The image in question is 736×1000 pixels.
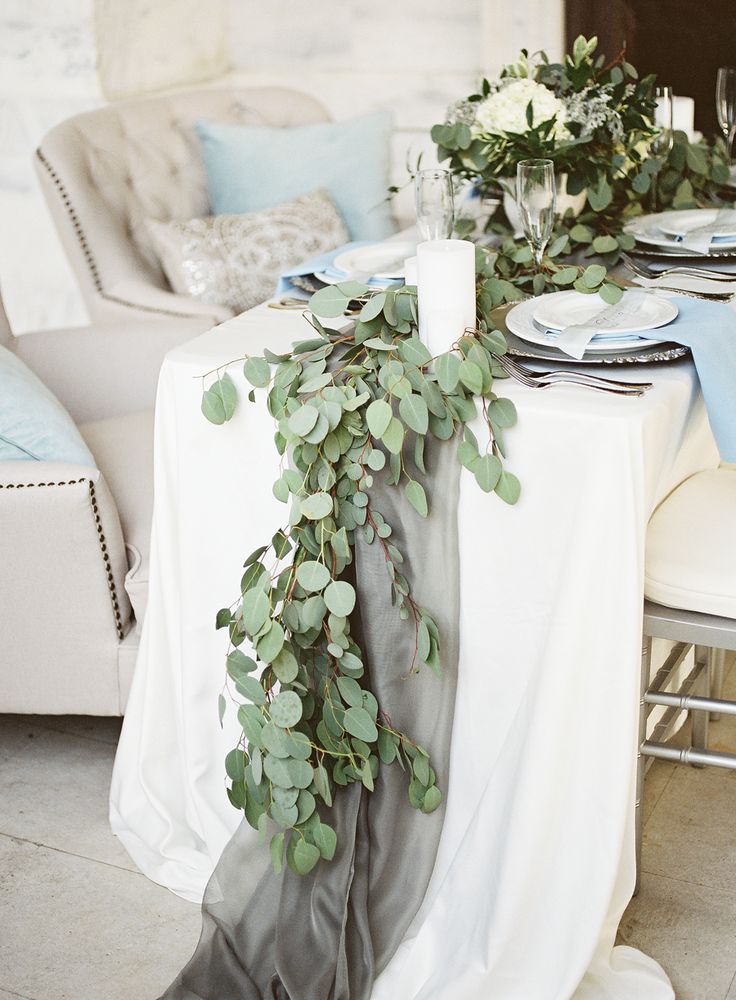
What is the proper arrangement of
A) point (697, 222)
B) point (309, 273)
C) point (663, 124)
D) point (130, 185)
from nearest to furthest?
Answer: point (309, 273)
point (697, 222)
point (663, 124)
point (130, 185)

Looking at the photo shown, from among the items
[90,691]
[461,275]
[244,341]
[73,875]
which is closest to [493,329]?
[461,275]

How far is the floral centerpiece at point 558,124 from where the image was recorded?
68.9 inches

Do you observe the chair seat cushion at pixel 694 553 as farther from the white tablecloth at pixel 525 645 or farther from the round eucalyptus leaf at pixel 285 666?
the round eucalyptus leaf at pixel 285 666

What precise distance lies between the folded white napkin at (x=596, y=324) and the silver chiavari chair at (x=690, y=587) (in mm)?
271

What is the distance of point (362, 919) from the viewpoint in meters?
1.42

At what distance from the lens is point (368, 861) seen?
4.76 feet

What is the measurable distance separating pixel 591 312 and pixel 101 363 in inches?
46.2

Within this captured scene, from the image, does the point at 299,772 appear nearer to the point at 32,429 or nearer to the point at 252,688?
the point at 252,688

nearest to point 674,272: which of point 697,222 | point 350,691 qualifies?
point 697,222

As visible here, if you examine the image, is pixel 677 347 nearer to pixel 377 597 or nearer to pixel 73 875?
pixel 377 597

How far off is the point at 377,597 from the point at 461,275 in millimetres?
390

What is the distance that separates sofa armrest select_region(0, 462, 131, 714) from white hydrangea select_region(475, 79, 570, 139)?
2.67 ft

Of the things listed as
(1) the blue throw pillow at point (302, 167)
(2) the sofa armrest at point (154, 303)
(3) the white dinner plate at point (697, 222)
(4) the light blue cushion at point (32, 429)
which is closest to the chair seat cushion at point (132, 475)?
(4) the light blue cushion at point (32, 429)

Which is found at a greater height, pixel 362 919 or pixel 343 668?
pixel 343 668
